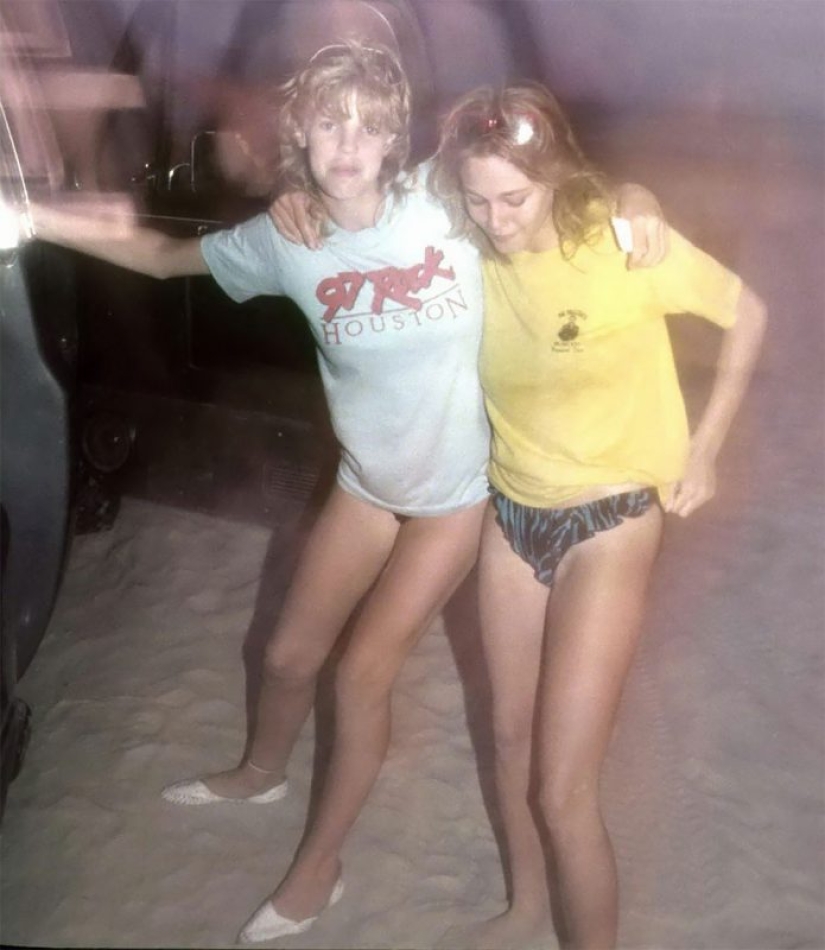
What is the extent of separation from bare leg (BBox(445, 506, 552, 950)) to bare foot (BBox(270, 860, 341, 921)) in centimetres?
30

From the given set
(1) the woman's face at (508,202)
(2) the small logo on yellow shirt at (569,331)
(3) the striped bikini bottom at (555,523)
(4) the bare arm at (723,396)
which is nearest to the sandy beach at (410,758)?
(3) the striped bikini bottom at (555,523)

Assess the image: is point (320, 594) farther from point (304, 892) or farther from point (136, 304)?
point (136, 304)

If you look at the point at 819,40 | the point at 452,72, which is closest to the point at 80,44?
the point at 452,72

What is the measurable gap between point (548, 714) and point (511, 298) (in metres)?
0.75

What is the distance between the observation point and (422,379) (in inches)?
71.6

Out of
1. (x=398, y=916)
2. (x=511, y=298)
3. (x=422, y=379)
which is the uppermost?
(x=511, y=298)

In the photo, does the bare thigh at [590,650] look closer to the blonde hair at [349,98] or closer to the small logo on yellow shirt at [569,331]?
the small logo on yellow shirt at [569,331]

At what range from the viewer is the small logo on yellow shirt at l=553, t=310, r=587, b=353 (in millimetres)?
1663

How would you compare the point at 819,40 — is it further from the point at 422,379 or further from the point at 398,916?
the point at 398,916

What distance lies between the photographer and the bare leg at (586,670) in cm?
171

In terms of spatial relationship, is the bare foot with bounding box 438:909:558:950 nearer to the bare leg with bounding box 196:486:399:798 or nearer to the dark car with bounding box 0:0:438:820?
the bare leg with bounding box 196:486:399:798

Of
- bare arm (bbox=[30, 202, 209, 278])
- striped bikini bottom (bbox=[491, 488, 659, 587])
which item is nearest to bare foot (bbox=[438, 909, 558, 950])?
striped bikini bottom (bbox=[491, 488, 659, 587])

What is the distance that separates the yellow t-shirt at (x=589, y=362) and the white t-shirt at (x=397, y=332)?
0.22ft

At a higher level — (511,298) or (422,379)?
(511,298)
